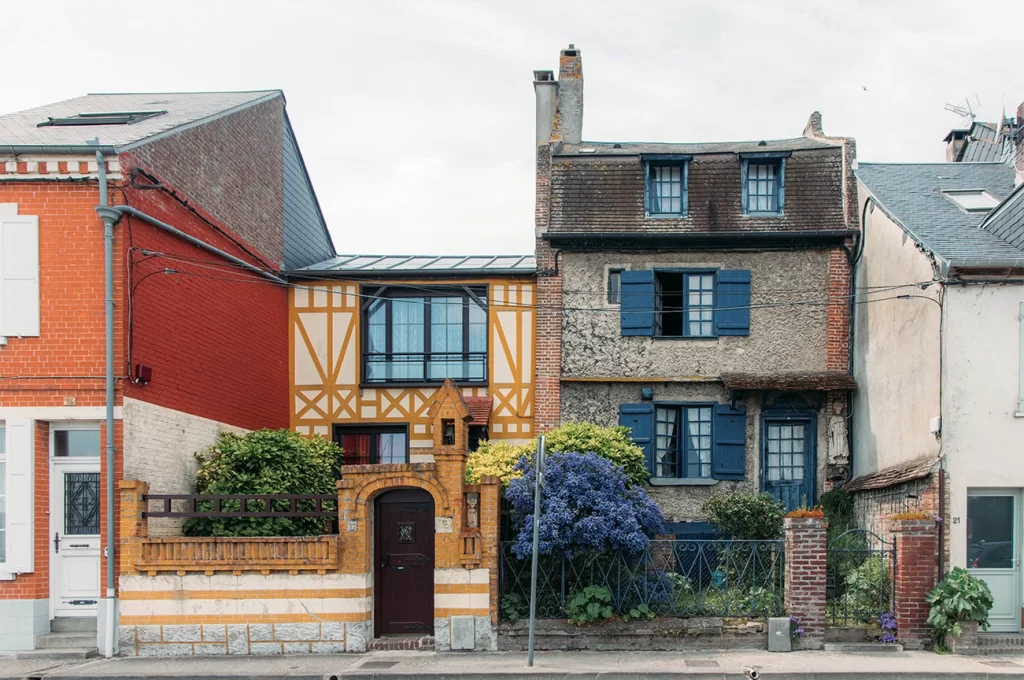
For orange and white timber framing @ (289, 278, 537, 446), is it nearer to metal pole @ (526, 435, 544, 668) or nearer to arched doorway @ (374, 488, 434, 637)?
arched doorway @ (374, 488, 434, 637)

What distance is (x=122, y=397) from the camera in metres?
15.0

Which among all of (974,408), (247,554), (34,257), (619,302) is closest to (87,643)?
(247,554)

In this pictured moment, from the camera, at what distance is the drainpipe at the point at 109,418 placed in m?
14.7

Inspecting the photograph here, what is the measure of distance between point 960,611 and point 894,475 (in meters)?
3.21

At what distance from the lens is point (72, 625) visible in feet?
49.4

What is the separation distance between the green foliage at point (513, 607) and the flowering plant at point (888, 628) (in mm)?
4849

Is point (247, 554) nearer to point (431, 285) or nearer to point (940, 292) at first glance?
point (431, 285)

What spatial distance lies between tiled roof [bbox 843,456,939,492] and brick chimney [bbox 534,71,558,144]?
358 inches

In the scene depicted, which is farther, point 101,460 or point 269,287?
point 269,287

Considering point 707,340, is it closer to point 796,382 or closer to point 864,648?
point 796,382

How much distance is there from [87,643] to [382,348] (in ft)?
28.0

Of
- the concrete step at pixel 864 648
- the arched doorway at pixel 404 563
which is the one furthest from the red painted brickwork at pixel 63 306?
the concrete step at pixel 864 648

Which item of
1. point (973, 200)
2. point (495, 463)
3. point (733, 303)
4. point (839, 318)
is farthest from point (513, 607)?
point (973, 200)

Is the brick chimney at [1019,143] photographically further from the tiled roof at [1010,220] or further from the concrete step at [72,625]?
Answer: the concrete step at [72,625]
